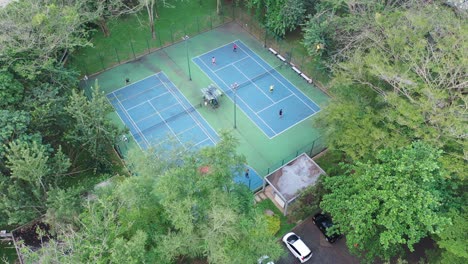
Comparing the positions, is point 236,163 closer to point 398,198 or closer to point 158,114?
point 398,198

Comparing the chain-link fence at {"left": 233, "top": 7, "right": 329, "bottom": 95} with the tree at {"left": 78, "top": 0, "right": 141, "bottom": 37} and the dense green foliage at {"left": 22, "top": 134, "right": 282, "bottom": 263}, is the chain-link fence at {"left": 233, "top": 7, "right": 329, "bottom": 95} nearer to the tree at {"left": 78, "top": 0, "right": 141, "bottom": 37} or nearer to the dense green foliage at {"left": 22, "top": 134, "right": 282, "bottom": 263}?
the tree at {"left": 78, "top": 0, "right": 141, "bottom": 37}

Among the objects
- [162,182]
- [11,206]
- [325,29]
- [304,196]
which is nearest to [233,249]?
[162,182]

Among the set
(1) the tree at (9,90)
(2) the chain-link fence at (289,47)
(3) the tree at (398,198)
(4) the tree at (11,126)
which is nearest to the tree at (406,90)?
(3) the tree at (398,198)

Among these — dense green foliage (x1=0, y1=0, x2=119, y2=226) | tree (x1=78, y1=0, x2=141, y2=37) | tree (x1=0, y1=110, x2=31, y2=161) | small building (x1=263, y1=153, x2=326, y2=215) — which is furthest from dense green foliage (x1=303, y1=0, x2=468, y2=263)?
tree (x1=78, y1=0, x2=141, y2=37)

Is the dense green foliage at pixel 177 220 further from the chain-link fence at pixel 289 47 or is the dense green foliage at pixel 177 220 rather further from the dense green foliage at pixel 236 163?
the chain-link fence at pixel 289 47

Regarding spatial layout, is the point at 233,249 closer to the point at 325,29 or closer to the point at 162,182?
the point at 162,182

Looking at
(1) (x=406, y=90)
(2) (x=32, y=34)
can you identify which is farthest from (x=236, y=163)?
(2) (x=32, y=34)
